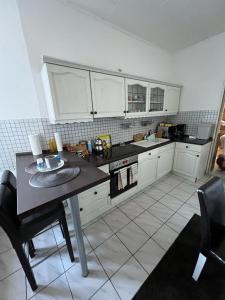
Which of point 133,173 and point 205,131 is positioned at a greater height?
point 205,131

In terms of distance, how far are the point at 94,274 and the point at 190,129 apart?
306cm

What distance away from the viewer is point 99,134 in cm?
217

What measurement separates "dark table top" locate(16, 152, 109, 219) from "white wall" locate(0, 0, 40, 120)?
0.82 metres

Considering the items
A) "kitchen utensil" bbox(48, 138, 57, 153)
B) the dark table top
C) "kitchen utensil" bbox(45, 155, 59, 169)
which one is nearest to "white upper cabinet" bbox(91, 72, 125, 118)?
"kitchen utensil" bbox(48, 138, 57, 153)

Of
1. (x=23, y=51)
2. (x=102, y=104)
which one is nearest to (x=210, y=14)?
(x=102, y=104)

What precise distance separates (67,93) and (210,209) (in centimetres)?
170

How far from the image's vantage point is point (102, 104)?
1.75m

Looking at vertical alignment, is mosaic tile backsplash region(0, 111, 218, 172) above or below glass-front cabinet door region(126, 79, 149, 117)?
below

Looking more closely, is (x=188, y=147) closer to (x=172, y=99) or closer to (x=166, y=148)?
(x=166, y=148)

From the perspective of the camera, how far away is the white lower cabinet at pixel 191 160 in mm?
2467

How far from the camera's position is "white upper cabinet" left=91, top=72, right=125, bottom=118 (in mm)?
1657

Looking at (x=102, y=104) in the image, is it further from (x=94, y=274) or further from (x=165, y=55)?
(x=165, y=55)

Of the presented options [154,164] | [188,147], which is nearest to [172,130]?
[188,147]

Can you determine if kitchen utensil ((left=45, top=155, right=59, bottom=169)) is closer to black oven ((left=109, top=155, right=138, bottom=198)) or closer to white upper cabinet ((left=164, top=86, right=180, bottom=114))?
black oven ((left=109, top=155, right=138, bottom=198))
